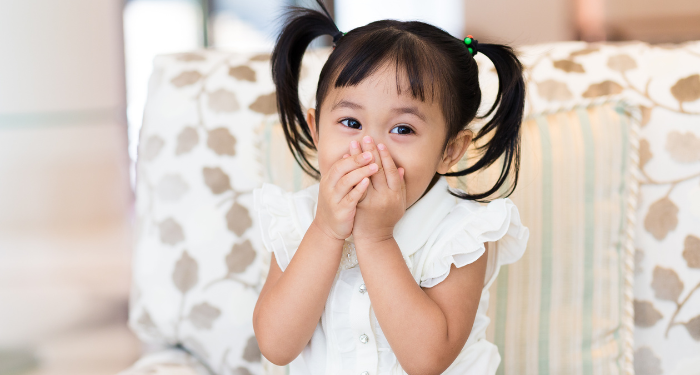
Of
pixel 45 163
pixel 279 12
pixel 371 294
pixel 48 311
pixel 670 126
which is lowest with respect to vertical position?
pixel 48 311

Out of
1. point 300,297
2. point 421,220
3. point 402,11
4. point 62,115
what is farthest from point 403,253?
point 402,11

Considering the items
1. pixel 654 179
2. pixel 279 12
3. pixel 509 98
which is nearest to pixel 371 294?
pixel 509 98

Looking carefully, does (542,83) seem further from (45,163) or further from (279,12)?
(45,163)

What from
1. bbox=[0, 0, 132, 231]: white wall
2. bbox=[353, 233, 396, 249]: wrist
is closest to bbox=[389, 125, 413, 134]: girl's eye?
bbox=[353, 233, 396, 249]: wrist

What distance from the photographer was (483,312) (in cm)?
83

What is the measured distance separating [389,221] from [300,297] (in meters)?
0.15

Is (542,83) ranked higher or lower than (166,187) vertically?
higher

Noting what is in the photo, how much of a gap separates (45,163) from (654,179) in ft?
5.35

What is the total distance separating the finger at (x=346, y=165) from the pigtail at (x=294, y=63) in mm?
248

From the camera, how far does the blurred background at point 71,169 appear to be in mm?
1471

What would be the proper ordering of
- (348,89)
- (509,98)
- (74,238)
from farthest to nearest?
(74,238) < (509,98) < (348,89)

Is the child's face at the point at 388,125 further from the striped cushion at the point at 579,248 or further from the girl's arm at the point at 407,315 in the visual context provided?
the striped cushion at the point at 579,248

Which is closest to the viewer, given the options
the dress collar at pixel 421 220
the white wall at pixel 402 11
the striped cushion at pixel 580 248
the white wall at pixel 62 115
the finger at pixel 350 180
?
the finger at pixel 350 180

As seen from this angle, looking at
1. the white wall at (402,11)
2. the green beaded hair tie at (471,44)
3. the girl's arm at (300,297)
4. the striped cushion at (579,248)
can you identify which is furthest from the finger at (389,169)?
the white wall at (402,11)
